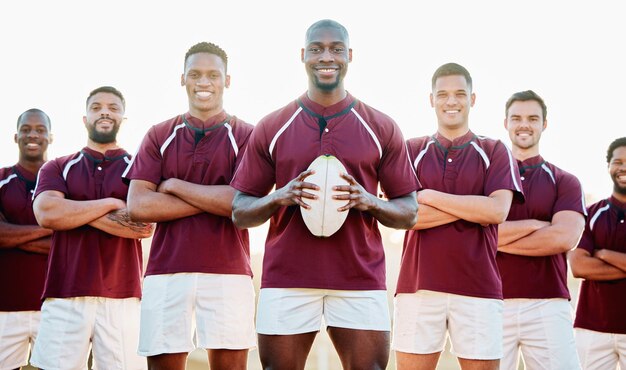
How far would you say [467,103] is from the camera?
18.5 feet

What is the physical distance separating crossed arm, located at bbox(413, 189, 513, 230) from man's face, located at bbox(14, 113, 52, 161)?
12.6 ft

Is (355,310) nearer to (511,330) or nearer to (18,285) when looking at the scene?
(511,330)

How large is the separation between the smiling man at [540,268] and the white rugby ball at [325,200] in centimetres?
226

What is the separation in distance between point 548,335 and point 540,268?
51 cm

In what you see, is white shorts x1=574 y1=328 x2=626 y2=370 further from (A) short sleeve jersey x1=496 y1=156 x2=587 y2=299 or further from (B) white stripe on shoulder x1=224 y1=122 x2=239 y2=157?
(B) white stripe on shoulder x1=224 y1=122 x2=239 y2=157

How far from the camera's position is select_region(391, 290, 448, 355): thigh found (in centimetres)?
527

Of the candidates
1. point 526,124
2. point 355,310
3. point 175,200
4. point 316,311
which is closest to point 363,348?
point 355,310

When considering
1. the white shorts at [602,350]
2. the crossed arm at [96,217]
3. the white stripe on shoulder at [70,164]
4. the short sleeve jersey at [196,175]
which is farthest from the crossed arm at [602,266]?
the white stripe on shoulder at [70,164]

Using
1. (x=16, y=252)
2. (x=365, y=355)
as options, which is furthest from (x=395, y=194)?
(x=16, y=252)

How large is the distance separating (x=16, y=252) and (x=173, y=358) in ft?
8.60

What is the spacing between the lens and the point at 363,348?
425 cm

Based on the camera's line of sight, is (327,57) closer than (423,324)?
Yes

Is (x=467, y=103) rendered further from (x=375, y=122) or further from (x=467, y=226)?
(x=375, y=122)

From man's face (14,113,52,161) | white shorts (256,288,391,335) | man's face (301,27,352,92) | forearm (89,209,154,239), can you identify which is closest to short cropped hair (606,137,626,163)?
man's face (301,27,352,92)
